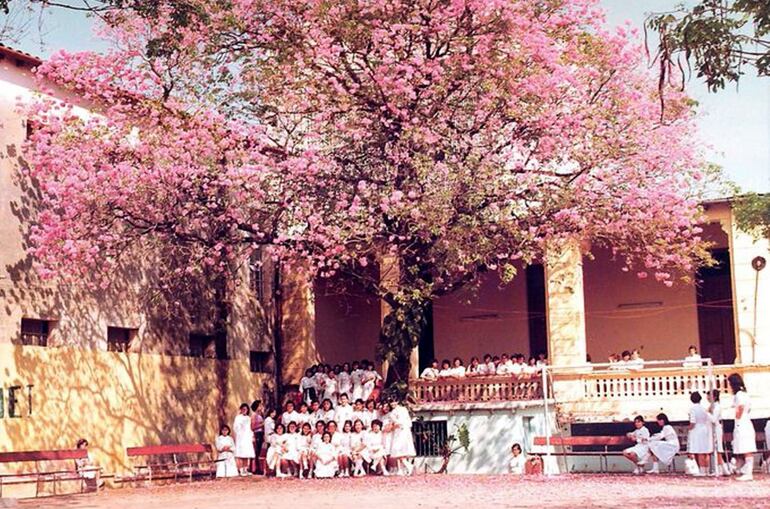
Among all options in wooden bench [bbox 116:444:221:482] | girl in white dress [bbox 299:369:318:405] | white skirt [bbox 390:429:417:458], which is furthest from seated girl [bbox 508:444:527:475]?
wooden bench [bbox 116:444:221:482]

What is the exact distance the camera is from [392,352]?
25219 mm

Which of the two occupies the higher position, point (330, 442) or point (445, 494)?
point (330, 442)

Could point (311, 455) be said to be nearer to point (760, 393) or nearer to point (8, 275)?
point (8, 275)

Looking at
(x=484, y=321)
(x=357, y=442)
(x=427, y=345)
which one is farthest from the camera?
(x=427, y=345)

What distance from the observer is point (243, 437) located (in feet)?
83.5

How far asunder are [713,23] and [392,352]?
13864mm

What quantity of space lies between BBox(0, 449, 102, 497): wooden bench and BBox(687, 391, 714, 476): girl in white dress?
10405 millimetres

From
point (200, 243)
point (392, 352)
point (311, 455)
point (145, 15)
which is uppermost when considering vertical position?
point (145, 15)

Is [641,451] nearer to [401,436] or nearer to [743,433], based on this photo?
[743,433]

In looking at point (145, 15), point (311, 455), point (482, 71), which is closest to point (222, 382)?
point (311, 455)

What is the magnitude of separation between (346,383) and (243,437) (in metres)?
2.94

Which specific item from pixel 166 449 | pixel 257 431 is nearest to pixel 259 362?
pixel 257 431

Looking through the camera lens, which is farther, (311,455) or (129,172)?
(311,455)

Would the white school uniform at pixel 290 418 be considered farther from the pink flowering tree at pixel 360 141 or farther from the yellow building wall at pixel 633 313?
the yellow building wall at pixel 633 313
